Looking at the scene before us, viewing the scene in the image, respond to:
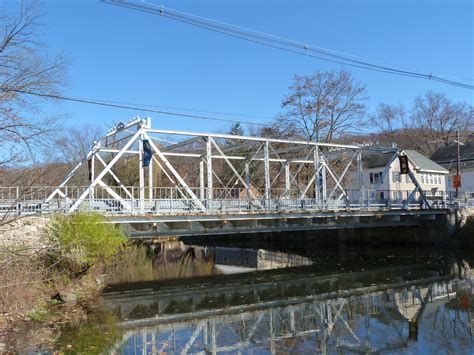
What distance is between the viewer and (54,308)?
16.1 m

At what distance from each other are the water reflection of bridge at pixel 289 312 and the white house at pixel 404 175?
28435 millimetres

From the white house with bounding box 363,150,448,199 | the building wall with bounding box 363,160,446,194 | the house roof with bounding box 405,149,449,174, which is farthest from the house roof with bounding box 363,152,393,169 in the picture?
the house roof with bounding box 405,149,449,174

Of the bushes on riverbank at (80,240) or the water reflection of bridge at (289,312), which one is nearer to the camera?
the water reflection of bridge at (289,312)

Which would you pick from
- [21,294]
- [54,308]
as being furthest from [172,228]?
[21,294]

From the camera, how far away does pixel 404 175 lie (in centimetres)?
5525

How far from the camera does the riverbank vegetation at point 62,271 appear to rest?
14391 millimetres

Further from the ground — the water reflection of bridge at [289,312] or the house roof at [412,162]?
the house roof at [412,162]

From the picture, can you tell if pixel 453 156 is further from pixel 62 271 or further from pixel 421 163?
pixel 62 271

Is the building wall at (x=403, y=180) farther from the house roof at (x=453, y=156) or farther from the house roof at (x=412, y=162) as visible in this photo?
the house roof at (x=453, y=156)

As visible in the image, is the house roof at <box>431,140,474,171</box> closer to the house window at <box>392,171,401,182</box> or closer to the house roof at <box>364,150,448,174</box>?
the house roof at <box>364,150,448,174</box>

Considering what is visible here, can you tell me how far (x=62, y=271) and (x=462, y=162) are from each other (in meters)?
60.8

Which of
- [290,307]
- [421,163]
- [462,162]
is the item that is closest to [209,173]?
[290,307]

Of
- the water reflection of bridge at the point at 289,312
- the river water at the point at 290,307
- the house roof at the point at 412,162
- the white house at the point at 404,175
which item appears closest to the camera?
the river water at the point at 290,307

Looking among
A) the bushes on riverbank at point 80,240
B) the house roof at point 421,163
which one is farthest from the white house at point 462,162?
the bushes on riverbank at point 80,240
